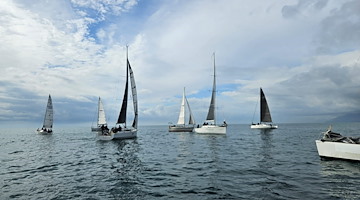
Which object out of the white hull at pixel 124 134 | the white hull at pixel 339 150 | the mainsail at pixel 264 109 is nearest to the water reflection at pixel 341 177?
the white hull at pixel 339 150

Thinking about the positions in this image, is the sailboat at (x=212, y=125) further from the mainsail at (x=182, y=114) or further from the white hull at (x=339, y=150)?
the white hull at (x=339, y=150)

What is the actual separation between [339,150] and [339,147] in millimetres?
232

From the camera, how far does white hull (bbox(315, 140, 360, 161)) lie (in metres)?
17.6

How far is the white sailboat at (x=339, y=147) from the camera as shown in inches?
695

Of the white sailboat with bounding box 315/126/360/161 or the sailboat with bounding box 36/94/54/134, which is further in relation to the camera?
the sailboat with bounding box 36/94/54/134

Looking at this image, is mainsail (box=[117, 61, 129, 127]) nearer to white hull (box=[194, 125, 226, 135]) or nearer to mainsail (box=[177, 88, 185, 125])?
white hull (box=[194, 125, 226, 135])

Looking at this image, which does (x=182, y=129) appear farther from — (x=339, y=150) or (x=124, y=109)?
(x=339, y=150)

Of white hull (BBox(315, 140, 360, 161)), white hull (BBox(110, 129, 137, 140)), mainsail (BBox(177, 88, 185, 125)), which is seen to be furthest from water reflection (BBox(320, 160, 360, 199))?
mainsail (BBox(177, 88, 185, 125))

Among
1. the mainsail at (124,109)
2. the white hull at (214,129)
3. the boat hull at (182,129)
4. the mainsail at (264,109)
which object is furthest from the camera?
the mainsail at (264,109)

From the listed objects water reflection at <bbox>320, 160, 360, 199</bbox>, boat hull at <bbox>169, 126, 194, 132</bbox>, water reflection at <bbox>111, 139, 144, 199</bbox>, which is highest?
boat hull at <bbox>169, 126, 194, 132</bbox>

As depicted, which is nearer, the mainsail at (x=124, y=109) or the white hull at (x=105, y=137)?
the white hull at (x=105, y=137)

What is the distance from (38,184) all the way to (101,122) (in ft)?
239

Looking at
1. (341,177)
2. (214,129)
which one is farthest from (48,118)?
(341,177)

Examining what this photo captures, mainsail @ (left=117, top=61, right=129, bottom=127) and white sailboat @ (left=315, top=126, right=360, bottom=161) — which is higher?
mainsail @ (left=117, top=61, right=129, bottom=127)
